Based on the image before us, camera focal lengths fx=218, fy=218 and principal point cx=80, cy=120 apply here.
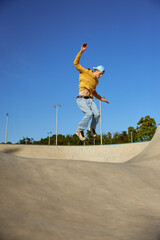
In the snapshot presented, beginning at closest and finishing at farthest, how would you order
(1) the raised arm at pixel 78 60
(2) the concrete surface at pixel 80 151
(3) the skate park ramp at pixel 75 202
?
(3) the skate park ramp at pixel 75 202 → (1) the raised arm at pixel 78 60 → (2) the concrete surface at pixel 80 151

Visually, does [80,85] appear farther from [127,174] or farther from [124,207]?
[124,207]

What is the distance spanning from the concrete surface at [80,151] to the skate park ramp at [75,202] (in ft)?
29.2

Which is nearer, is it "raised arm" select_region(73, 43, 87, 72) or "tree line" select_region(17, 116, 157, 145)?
"raised arm" select_region(73, 43, 87, 72)

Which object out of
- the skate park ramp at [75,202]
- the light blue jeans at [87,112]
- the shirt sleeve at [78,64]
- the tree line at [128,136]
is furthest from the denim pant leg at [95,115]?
the tree line at [128,136]

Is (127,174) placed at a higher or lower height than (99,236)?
higher

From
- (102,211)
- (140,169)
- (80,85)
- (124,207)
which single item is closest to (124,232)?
(102,211)

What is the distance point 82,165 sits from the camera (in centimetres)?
444

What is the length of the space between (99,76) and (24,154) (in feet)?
25.7

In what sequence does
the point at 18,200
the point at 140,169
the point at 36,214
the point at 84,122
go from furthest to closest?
the point at 84,122
the point at 140,169
the point at 18,200
the point at 36,214

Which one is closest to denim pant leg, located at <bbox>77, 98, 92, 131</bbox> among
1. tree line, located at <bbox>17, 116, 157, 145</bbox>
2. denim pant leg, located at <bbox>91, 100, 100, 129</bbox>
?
denim pant leg, located at <bbox>91, 100, 100, 129</bbox>

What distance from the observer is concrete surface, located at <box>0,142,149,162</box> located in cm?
1364

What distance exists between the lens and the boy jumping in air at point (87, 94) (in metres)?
8.06

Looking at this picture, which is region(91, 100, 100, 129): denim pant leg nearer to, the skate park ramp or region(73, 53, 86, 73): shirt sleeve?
region(73, 53, 86, 73): shirt sleeve

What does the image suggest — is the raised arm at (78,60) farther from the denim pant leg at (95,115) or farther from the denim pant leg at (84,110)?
the denim pant leg at (95,115)
